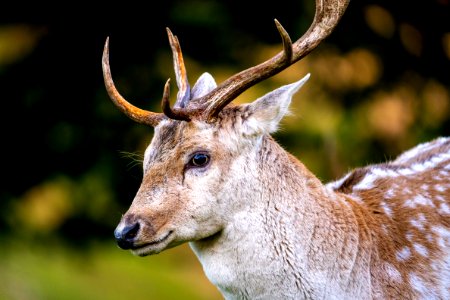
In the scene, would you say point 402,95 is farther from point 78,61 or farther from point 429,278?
point 429,278

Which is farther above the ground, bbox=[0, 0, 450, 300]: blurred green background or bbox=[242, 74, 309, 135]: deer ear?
bbox=[242, 74, 309, 135]: deer ear

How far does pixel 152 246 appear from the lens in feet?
18.9

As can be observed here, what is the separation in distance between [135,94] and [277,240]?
22.5 ft

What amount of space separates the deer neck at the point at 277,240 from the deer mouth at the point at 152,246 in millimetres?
342

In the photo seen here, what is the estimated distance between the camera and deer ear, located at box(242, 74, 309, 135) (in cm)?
609

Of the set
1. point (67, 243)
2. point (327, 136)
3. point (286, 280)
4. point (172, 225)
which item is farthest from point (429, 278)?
point (67, 243)

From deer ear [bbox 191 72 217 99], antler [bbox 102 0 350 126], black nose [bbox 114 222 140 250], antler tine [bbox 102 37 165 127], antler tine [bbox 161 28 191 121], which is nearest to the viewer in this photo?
black nose [bbox 114 222 140 250]

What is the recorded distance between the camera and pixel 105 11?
1226 centimetres

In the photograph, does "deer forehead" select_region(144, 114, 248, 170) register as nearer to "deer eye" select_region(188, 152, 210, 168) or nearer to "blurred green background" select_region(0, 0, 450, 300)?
"deer eye" select_region(188, 152, 210, 168)

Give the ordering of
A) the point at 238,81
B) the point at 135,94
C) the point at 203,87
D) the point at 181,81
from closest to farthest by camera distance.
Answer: the point at 238,81, the point at 181,81, the point at 203,87, the point at 135,94

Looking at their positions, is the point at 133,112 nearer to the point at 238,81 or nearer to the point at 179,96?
the point at 179,96

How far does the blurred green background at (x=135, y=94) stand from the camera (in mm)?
12477

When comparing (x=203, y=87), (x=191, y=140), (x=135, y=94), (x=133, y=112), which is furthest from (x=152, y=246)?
(x=135, y=94)

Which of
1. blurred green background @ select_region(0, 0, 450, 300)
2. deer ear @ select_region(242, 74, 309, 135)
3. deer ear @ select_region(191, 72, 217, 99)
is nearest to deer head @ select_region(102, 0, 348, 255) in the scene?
deer ear @ select_region(242, 74, 309, 135)
